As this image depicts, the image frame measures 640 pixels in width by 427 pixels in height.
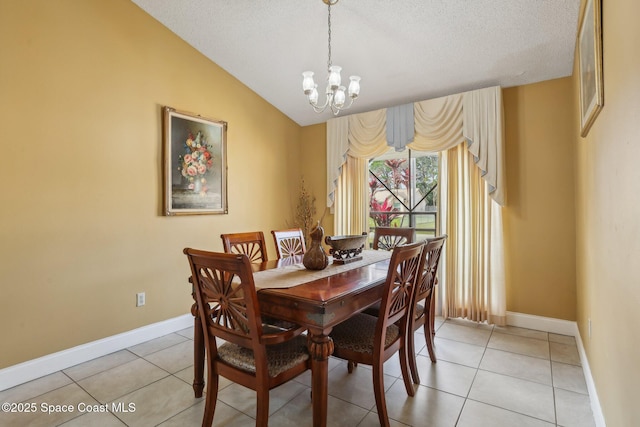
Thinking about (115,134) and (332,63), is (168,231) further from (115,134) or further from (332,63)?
(332,63)

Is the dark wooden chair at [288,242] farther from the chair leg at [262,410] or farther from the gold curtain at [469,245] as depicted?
the gold curtain at [469,245]

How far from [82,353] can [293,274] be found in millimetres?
1935

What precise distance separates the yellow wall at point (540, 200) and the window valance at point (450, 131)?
0.65 feet

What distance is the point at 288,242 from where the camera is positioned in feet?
10.1

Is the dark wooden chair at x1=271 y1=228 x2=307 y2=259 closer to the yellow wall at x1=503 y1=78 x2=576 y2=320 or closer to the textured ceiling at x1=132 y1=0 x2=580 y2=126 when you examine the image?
the textured ceiling at x1=132 y1=0 x2=580 y2=126

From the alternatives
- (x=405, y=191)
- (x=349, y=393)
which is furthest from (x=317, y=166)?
(x=349, y=393)

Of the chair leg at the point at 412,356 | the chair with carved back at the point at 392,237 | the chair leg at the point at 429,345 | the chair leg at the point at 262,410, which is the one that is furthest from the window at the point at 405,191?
the chair leg at the point at 262,410

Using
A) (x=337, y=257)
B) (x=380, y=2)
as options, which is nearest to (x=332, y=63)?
(x=380, y=2)

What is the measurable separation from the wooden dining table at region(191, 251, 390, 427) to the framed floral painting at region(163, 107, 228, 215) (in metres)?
1.52

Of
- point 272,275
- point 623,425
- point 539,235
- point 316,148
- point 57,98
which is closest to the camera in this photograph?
point 623,425

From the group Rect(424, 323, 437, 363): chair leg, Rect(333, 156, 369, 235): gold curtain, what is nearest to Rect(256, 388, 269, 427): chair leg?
Rect(424, 323, 437, 363): chair leg

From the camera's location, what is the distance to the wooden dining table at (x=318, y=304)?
1489mm

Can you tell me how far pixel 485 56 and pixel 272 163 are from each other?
2.69 m

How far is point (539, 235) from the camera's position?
311 centimetres
